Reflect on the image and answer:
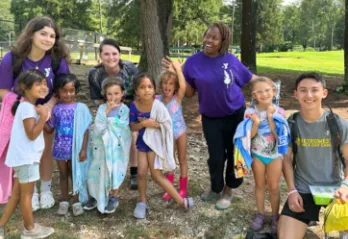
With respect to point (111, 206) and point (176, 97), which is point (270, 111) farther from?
point (111, 206)

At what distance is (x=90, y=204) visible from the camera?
3.48 m

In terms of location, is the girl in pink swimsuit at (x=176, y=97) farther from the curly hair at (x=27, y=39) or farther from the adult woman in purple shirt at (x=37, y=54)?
the curly hair at (x=27, y=39)

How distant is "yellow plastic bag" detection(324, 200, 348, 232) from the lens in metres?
2.60

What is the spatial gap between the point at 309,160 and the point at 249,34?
7.28m

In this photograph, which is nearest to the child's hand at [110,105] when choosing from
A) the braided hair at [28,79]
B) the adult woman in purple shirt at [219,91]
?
the braided hair at [28,79]

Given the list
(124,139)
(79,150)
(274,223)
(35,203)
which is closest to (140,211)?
(124,139)

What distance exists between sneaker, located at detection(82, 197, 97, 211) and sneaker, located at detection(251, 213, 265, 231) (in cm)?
156

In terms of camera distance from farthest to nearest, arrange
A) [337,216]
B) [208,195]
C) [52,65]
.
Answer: [208,195], [52,65], [337,216]

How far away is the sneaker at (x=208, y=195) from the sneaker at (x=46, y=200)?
158 centimetres

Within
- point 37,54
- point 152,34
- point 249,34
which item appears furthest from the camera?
point 249,34

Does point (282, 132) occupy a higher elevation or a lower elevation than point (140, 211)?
higher

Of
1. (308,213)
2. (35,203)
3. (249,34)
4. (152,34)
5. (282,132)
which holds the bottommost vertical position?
(35,203)

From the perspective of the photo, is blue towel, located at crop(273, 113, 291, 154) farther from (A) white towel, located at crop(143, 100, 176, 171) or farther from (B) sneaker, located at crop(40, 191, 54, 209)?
(B) sneaker, located at crop(40, 191, 54, 209)

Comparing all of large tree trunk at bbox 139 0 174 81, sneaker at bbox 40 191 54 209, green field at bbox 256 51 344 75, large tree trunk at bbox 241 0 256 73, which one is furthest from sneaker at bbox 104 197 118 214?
green field at bbox 256 51 344 75
